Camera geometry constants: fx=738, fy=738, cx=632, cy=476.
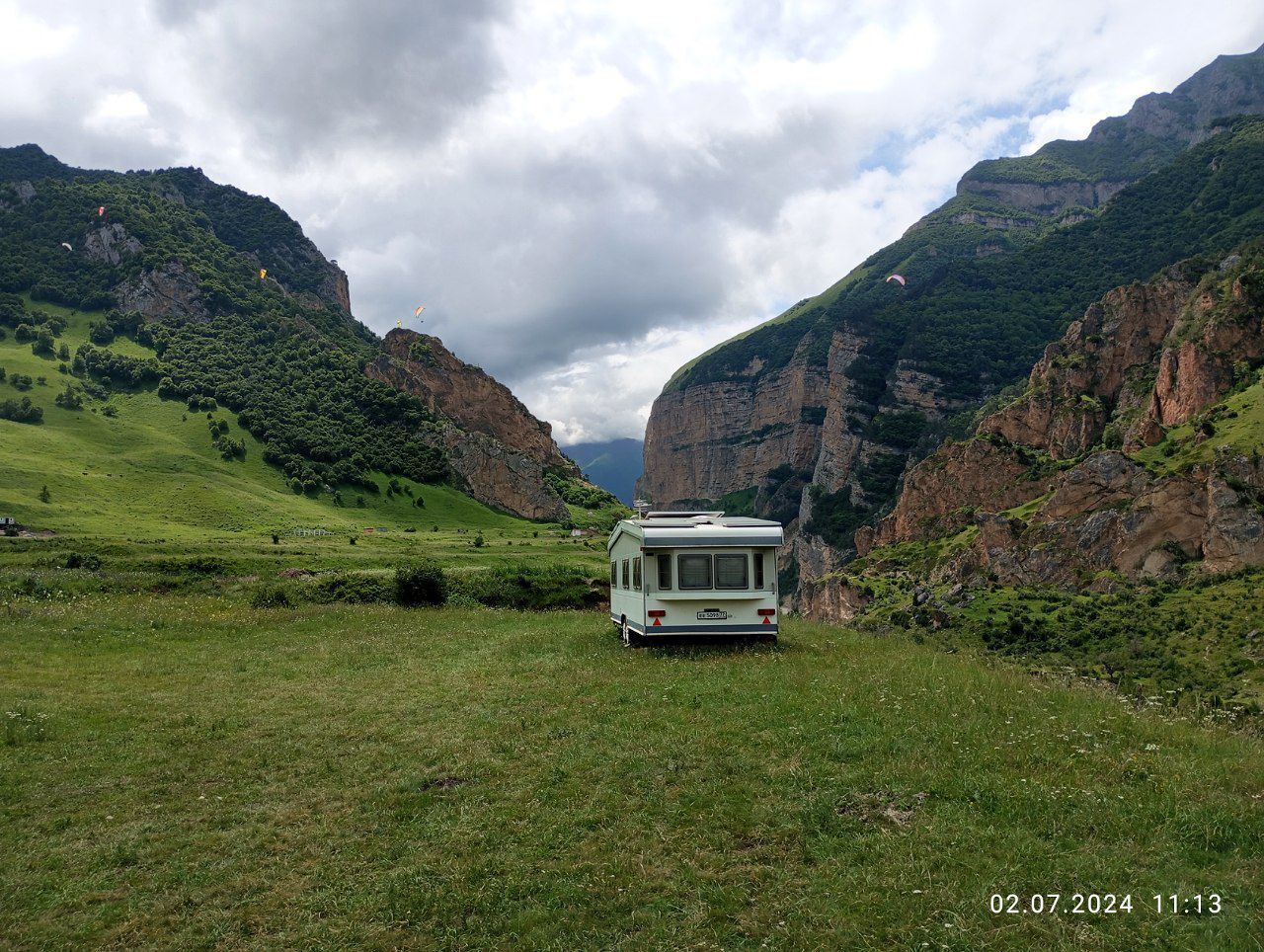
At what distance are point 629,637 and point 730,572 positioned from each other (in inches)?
145

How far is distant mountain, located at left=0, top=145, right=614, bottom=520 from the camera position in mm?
103812

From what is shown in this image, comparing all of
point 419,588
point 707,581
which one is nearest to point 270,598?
point 419,588

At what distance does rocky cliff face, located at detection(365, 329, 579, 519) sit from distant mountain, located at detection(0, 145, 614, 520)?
273 mm

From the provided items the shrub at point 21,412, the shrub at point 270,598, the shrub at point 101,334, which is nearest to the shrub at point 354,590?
the shrub at point 270,598

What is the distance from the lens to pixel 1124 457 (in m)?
90.4

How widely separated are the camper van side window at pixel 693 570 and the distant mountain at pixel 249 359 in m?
79.7

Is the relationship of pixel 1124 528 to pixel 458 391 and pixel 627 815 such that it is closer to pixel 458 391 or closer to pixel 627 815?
pixel 627 815

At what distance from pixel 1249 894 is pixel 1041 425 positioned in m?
128

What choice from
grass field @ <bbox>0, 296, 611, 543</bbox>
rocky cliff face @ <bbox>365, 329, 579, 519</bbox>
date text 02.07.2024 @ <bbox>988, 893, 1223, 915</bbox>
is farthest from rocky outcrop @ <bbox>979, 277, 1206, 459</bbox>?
date text 02.07.2024 @ <bbox>988, 893, 1223, 915</bbox>

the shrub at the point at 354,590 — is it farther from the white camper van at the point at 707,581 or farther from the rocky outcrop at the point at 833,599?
the rocky outcrop at the point at 833,599

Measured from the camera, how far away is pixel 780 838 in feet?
23.1

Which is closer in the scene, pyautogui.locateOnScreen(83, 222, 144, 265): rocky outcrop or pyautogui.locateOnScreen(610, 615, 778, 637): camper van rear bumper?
pyautogui.locateOnScreen(610, 615, 778, 637): camper van rear bumper

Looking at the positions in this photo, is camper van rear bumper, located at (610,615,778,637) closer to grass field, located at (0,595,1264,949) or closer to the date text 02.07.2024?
grass field, located at (0,595,1264,949)

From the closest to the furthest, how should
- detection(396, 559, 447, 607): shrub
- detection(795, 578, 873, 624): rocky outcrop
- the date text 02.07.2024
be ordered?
the date text 02.07.2024
detection(396, 559, 447, 607): shrub
detection(795, 578, 873, 624): rocky outcrop
